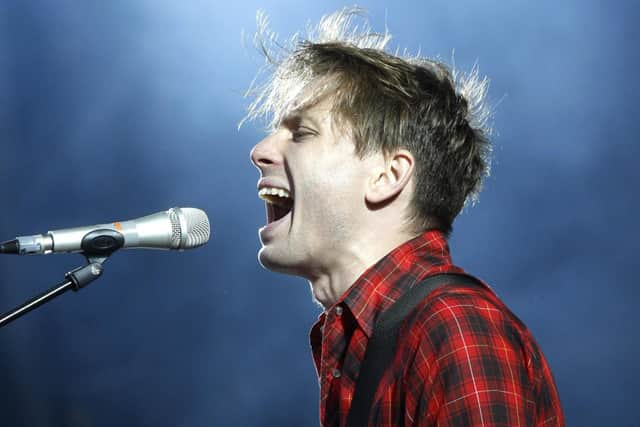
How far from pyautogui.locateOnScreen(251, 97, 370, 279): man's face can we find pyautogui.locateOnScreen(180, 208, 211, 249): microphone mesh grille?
0.17 m

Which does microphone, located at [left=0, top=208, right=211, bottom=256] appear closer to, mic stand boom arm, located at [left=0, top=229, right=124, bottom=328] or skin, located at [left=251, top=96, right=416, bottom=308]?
mic stand boom arm, located at [left=0, top=229, right=124, bottom=328]

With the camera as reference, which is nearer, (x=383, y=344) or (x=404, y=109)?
(x=383, y=344)

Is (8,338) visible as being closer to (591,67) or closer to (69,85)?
(69,85)

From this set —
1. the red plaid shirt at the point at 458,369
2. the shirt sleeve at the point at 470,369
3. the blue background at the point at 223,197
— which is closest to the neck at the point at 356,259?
the red plaid shirt at the point at 458,369

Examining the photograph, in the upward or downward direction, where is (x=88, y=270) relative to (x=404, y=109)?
downward

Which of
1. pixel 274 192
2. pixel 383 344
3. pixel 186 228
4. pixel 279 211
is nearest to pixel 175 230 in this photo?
pixel 186 228

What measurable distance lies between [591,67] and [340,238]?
2488 mm

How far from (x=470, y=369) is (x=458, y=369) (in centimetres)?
2

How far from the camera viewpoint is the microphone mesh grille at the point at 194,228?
1763mm

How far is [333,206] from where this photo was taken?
1.82 metres

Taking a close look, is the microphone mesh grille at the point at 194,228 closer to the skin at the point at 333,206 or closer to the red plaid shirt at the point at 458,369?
the skin at the point at 333,206

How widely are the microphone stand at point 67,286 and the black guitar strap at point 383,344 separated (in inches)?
21.9

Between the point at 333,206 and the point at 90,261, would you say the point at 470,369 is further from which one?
the point at 90,261

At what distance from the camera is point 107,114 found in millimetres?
3932
